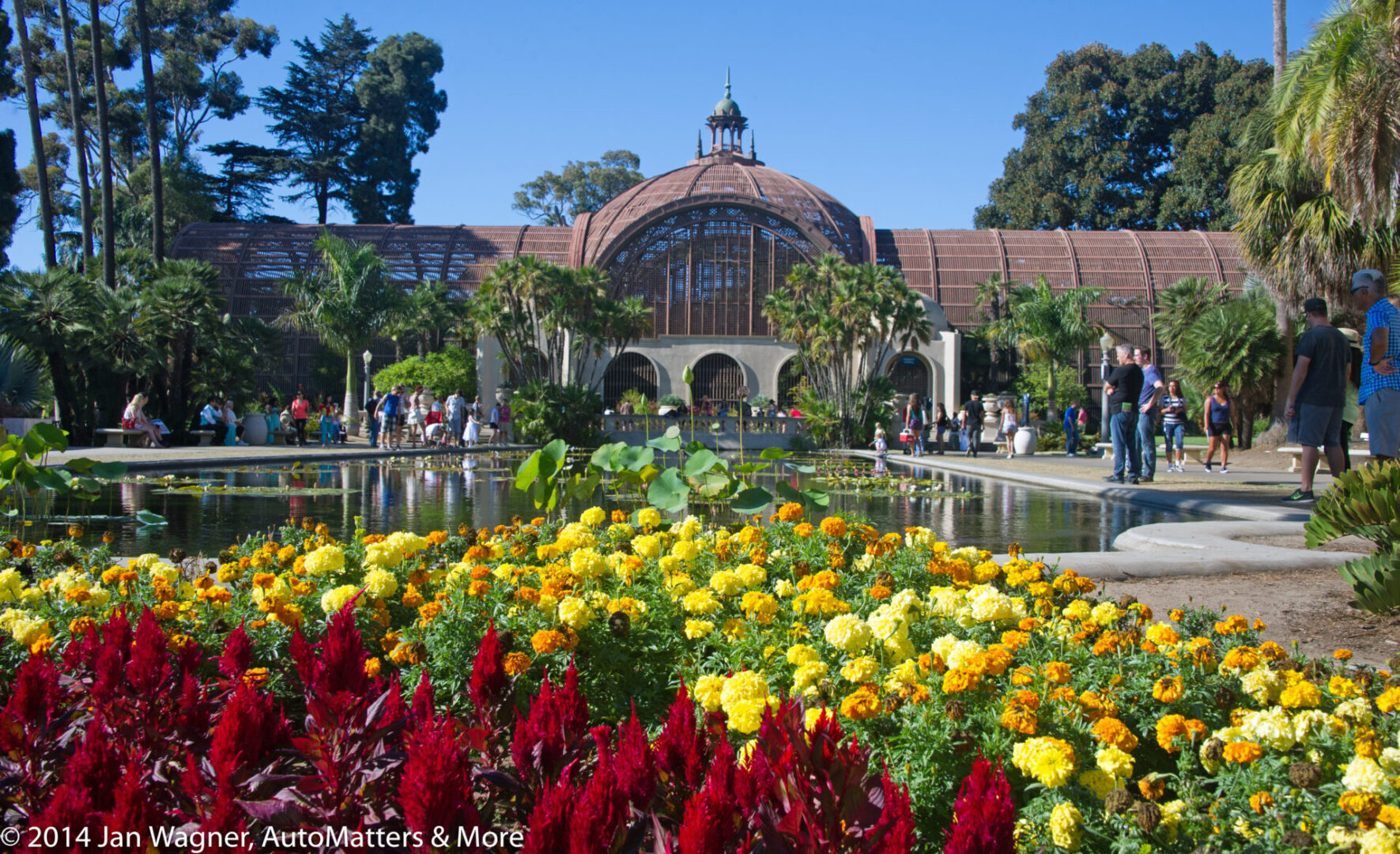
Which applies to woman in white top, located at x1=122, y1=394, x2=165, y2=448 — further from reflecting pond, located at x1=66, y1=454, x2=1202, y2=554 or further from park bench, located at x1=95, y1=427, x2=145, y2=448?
reflecting pond, located at x1=66, y1=454, x2=1202, y2=554

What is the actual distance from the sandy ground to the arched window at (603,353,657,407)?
3349cm

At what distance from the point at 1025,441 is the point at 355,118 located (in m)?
41.6

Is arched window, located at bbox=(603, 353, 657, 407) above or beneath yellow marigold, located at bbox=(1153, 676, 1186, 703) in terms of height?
above

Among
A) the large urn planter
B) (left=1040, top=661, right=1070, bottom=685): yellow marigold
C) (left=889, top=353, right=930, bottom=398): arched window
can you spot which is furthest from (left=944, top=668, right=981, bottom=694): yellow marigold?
(left=889, top=353, right=930, bottom=398): arched window

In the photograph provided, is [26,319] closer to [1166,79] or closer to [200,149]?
[200,149]

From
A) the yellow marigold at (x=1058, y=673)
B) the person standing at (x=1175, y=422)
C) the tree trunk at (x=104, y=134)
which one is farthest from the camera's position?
the tree trunk at (x=104, y=134)

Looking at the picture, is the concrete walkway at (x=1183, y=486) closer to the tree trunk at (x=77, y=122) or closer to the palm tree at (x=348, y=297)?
the palm tree at (x=348, y=297)

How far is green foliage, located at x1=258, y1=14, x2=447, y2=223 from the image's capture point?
50781 millimetres

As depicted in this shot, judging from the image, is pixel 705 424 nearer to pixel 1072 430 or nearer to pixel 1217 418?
pixel 1072 430

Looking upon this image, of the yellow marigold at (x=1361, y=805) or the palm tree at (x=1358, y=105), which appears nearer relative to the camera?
the yellow marigold at (x=1361, y=805)

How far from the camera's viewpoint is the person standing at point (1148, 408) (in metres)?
11.9

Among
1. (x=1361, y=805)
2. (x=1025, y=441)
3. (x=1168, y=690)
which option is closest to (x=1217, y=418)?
(x=1025, y=441)

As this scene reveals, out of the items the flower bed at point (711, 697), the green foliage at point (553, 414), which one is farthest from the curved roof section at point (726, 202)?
the flower bed at point (711, 697)

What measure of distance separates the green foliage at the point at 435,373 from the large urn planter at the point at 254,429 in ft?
23.1
